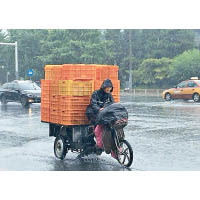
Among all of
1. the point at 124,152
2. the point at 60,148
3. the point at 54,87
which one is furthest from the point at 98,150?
the point at 54,87

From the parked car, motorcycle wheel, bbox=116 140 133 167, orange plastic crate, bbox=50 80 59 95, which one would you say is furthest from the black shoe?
the parked car

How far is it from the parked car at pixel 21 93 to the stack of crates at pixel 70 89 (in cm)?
1644

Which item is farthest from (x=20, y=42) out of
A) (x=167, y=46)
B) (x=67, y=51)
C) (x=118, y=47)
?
(x=167, y=46)

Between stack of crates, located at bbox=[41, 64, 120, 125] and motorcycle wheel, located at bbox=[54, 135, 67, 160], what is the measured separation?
15.0 inches

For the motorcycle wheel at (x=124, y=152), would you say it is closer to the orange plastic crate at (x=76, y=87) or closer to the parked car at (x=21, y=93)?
the orange plastic crate at (x=76, y=87)

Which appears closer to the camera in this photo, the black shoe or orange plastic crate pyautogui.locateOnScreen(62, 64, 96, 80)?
the black shoe

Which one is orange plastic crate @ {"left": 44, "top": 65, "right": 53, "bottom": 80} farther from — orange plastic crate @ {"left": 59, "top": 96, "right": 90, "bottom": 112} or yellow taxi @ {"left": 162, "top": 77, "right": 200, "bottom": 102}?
yellow taxi @ {"left": 162, "top": 77, "right": 200, "bottom": 102}

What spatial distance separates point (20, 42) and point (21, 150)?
5949 centimetres

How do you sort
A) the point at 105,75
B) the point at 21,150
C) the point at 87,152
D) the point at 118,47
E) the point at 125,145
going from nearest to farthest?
the point at 125,145, the point at 87,152, the point at 105,75, the point at 21,150, the point at 118,47

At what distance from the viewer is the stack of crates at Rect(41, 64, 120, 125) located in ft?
28.9

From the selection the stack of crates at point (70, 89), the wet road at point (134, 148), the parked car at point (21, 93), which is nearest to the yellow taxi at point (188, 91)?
the parked car at point (21, 93)

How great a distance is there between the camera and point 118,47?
65.1 m

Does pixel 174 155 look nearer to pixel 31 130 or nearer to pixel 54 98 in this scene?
pixel 54 98

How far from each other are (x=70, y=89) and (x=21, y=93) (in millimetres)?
18137
